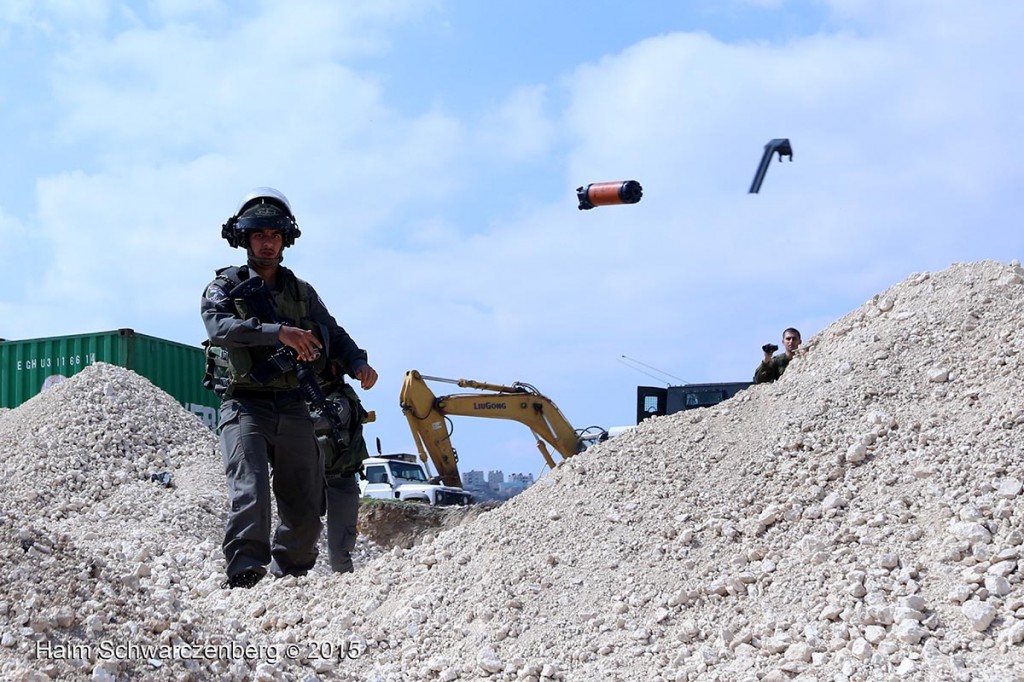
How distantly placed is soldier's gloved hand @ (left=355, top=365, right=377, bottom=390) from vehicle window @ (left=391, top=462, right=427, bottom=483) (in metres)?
10.3

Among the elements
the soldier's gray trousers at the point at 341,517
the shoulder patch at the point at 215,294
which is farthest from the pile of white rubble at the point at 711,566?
the shoulder patch at the point at 215,294

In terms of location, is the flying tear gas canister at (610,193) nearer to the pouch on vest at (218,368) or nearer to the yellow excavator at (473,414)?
the pouch on vest at (218,368)

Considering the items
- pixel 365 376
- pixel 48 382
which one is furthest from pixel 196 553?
pixel 48 382

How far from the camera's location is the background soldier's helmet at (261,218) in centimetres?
574

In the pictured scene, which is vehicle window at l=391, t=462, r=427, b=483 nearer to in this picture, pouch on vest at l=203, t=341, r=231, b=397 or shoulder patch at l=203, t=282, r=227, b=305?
pouch on vest at l=203, t=341, r=231, b=397

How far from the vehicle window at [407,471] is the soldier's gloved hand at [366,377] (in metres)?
10.3

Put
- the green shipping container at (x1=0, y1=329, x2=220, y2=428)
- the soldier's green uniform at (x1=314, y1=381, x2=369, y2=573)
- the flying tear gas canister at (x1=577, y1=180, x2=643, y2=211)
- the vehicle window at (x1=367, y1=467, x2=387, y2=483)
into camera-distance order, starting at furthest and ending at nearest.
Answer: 1. the vehicle window at (x1=367, y1=467, x2=387, y2=483)
2. the green shipping container at (x1=0, y1=329, x2=220, y2=428)
3. the flying tear gas canister at (x1=577, y1=180, x2=643, y2=211)
4. the soldier's green uniform at (x1=314, y1=381, x2=369, y2=573)

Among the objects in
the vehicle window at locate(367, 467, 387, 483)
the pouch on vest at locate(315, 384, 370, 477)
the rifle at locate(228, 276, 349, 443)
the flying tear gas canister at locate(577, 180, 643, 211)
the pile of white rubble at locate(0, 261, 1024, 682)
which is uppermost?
the flying tear gas canister at locate(577, 180, 643, 211)

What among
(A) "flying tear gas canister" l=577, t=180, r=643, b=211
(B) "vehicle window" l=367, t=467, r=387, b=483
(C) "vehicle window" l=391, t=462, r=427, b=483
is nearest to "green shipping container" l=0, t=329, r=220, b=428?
(B) "vehicle window" l=367, t=467, r=387, b=483

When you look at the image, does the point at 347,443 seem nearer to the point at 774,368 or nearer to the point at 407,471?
the point at 774,368

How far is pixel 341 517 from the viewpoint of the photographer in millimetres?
7031

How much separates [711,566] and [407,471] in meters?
11.7

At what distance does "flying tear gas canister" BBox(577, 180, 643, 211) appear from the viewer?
9188 mm

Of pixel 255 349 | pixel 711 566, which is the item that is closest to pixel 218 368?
pixel 255 349
